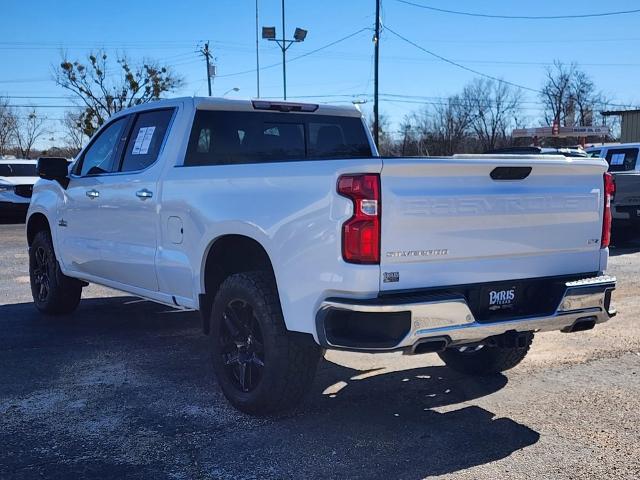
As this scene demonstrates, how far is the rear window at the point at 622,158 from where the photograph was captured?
15.2 metres

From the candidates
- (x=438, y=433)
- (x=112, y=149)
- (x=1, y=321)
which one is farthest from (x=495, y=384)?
(x=1, y=321)

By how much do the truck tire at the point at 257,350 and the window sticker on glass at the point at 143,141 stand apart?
1755 mm

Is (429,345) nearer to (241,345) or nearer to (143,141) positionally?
(241,345)

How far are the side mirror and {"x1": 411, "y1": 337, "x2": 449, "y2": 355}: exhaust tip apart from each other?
4.20 m

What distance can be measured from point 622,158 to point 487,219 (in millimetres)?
12840

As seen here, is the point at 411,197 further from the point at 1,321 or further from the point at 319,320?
the point at 1,321

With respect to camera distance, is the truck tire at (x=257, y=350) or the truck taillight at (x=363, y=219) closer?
the truck taillight at (x=363, y=219)

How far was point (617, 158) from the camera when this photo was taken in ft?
50.9

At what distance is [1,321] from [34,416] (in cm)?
304

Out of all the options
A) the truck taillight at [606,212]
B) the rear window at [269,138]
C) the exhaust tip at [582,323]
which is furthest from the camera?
the rear window at [269,138]

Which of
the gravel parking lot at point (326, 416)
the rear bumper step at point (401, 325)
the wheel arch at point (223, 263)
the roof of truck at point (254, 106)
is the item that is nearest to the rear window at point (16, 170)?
the gravel parking lot at point (326, 416)

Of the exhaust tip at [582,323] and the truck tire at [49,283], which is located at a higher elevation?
the exhaust tip at [582,323]

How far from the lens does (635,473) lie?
11.8ft

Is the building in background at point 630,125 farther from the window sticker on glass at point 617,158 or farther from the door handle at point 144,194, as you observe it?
the door handle at point 144,194
